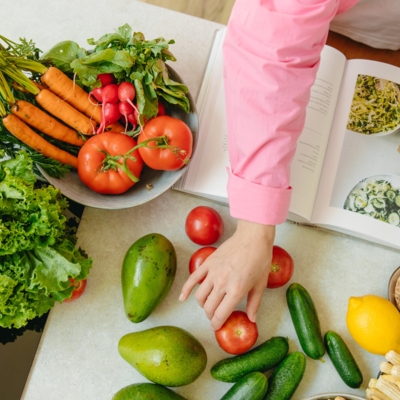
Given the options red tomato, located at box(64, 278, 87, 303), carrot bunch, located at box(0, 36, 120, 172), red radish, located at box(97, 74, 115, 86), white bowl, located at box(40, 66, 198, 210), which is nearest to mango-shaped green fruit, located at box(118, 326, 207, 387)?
red tomato, located at box(64, 278, 87, 303)

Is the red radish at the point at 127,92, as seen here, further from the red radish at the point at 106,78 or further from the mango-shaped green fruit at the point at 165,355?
the mango-shaped green fruit at the point at 165,355

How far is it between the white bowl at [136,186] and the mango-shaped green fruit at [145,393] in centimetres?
31

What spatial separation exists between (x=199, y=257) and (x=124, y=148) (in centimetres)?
24

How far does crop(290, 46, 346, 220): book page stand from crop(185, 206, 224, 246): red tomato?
5.7 inches

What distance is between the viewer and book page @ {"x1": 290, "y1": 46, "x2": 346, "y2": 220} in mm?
880

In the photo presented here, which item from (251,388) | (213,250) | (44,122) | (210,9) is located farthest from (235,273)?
(210,9)

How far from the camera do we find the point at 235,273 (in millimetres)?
768

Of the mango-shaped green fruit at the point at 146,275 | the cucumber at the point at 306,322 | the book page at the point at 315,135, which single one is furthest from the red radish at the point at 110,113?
the cucumber at the point at 306,322

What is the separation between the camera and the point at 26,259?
69 cm

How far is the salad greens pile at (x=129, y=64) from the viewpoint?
2.52ft

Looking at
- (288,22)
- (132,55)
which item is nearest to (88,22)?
(132,55)

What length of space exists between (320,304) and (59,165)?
547mm

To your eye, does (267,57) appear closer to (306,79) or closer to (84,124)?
(306,79)

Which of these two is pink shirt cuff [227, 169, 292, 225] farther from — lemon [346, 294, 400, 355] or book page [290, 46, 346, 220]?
lemon [346, 294, 400, 355]
